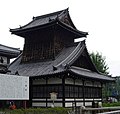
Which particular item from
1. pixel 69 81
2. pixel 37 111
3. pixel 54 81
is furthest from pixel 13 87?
pixel 69 81

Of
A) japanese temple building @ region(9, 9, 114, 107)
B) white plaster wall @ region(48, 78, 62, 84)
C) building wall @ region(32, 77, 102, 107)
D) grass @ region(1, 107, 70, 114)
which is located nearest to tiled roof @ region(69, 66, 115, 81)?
japanese temple building @ region(9, 9, 114, 107)

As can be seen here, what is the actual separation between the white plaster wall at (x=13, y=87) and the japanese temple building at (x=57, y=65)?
471cm

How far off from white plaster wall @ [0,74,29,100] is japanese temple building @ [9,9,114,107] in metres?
4.71

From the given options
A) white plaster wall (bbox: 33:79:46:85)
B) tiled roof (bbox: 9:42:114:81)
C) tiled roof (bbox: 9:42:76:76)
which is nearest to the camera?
tiled roof (bbox: 9:42:114:81)

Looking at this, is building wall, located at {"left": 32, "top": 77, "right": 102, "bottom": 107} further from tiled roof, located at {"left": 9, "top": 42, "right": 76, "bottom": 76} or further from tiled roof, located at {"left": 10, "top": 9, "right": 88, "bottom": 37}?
tiled roof, located at {"left": 10, "top": 9, "right": 88, "bottom": 37}

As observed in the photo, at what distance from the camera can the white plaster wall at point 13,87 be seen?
18.8 meters

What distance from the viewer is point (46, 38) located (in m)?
32.3

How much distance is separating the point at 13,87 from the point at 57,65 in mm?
8559

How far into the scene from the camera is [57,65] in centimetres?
2738

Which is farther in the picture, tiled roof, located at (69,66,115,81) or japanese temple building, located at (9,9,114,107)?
tiled roof, located at (69,66,115,81)

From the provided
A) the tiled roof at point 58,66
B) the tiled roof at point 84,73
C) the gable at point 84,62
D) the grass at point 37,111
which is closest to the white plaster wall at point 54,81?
the tiled roof at point 58,66

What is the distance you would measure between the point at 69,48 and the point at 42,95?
25.8 ft

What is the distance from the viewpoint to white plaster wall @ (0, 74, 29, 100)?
61.5ft

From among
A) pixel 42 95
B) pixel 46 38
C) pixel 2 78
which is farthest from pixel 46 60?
pixel 2 78
